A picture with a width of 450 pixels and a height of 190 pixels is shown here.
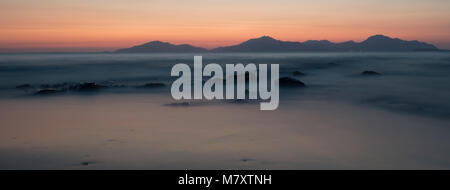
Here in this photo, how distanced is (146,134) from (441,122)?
245 inches

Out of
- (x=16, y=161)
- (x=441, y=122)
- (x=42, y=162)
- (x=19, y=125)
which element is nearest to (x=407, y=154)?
(x=441, y=122)

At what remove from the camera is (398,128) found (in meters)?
6.63

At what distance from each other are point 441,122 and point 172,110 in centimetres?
629

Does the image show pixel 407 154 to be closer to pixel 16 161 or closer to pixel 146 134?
pixel 146 134

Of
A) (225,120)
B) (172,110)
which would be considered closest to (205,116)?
(225,120)

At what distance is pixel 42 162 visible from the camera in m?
4.55

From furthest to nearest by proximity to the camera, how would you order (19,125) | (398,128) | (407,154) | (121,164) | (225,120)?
1. (225,120)
2. (19,125)
3. (398,128)
4. (407,154)
5. (121,164)

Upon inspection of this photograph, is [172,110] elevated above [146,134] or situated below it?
above
